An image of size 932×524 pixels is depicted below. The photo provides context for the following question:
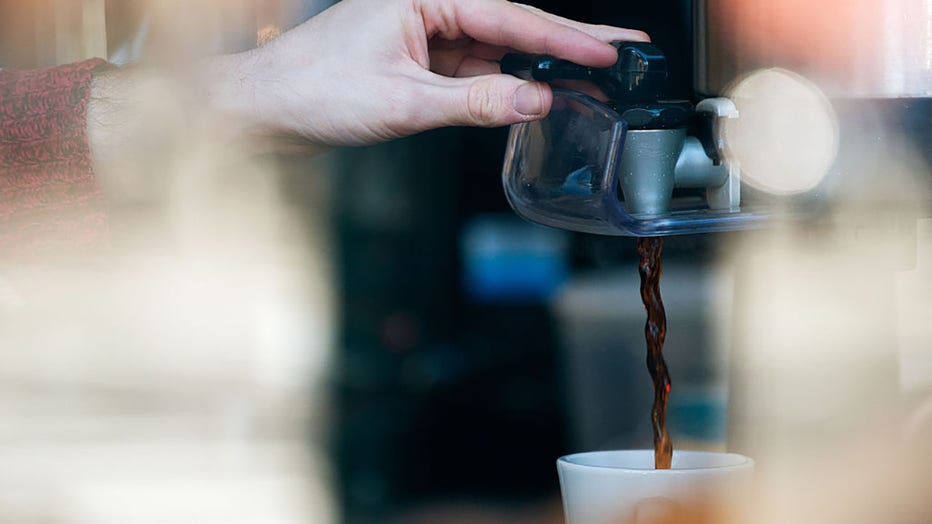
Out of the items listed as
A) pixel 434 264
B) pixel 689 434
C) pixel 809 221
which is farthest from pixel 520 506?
pixel 809 221

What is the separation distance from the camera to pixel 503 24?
0.76m

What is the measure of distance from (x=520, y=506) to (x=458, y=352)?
9.4 inches

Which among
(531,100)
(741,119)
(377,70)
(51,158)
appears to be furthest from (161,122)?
(741,119)

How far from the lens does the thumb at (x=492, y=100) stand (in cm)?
61

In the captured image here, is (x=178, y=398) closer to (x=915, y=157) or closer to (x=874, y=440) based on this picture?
(x=874, y=440)

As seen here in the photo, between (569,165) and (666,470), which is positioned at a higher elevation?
(569,165)

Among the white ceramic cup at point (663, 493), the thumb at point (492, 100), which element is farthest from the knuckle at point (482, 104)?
the white ceramic cup at point (663, 493)

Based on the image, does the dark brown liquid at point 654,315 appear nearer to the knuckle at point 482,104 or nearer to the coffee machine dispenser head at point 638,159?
the coffee machine dispenser head at point 638,159

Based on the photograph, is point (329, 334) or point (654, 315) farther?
point (329, 334)

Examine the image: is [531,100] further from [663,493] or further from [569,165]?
[663,493]

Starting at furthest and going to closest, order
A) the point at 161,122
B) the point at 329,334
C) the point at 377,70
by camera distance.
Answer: the point at 329,334
the point at 161,122
the point at 377,70

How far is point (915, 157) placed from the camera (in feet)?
1.77

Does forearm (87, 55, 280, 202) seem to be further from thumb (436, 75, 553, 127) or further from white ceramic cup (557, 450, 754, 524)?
white ceramic cup (557, 450, 754, 524)

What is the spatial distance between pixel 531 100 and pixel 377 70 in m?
0.15
